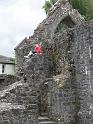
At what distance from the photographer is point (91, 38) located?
18.6 m

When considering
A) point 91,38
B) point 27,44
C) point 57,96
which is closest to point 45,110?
point 57,96

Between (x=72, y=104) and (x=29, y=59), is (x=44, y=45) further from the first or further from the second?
(x=72, y=104)

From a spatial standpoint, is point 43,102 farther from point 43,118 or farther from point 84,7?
point 84,7

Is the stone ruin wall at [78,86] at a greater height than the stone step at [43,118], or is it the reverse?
the stone ruin wall at [78,86]

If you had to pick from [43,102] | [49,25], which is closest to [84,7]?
[49,25]

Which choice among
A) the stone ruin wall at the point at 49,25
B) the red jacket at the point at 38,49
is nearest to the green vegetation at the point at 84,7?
the stone ruin wall at the point at 49,25

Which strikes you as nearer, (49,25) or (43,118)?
(43,118)

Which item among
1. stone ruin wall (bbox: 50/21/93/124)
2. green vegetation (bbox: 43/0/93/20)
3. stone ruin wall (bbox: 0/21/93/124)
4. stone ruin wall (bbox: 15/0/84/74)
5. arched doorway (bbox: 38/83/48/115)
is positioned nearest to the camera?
stone ruin wall (bbox: 50/21/93/124)

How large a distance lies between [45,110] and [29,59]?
2.42m

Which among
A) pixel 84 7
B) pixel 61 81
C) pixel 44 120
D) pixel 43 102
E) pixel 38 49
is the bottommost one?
pixel 44 120

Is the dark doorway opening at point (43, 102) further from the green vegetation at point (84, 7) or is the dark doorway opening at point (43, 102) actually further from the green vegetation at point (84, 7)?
the green vegetation at point (84, 7)

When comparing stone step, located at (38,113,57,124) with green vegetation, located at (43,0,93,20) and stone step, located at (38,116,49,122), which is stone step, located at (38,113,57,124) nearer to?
stone step, located at (38,116,49,122)

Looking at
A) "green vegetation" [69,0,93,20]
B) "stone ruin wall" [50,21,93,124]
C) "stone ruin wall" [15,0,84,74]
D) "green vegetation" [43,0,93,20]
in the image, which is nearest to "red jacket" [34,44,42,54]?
"stone ruin wall" [50,21,93,124]

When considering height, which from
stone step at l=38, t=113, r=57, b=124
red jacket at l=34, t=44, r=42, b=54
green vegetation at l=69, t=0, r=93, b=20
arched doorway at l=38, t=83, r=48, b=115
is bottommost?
stone step at l=38, t=113, r=57, b=124
